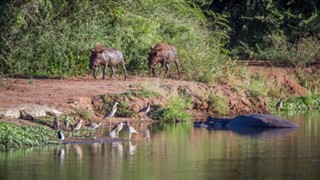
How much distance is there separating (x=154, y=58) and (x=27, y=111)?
6.77 meters

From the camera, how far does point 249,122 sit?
2567cm

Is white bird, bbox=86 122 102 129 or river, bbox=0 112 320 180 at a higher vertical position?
white bird, bbox=86 122 102 129

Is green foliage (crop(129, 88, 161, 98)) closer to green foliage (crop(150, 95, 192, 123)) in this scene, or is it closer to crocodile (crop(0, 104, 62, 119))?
green foliage (crop(150, 95, 192, 123))

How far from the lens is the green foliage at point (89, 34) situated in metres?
29.1

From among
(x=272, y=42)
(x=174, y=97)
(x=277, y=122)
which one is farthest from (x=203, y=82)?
(x=272, y=42)

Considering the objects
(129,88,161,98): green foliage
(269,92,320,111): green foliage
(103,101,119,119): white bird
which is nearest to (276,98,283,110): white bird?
(269,92,320,111): green foliage

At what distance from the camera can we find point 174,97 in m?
27.5

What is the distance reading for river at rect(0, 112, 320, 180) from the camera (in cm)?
1744

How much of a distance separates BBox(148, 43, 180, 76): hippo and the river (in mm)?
6047

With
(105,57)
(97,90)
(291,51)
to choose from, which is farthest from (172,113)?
(291,51)

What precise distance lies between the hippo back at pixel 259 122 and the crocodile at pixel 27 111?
163 inches

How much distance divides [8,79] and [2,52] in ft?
3.45

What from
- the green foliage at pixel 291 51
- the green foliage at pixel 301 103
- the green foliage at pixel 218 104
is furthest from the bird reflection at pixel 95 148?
the green foliage at pixel 291 51

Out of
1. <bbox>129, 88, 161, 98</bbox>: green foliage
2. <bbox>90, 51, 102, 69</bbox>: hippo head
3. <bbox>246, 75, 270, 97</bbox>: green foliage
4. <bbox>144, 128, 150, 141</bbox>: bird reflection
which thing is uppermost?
<bbox>90, 51, 102, 69</bbox>: hippo head
